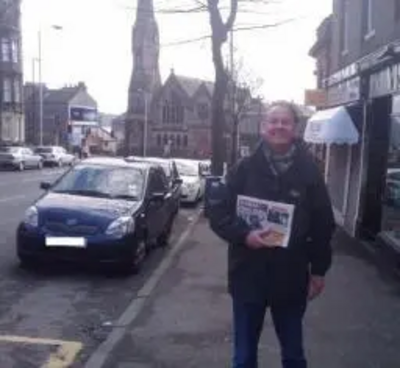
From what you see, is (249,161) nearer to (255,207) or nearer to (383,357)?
(255,207)

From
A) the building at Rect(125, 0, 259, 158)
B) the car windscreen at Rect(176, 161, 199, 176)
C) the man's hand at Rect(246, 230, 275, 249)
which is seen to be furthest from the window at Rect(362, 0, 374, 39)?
the building at Rect(125, 0, 259, 158)

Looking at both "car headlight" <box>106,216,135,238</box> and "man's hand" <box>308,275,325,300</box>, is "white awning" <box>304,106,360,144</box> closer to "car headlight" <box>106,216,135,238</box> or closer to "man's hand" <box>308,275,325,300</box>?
"car headlight" <box>106,216,135,238</box>

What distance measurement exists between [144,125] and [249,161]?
320 feet

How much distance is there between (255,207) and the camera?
441 centimetres

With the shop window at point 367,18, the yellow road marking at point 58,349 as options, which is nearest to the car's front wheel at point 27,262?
the yellow road marking at point 58,349

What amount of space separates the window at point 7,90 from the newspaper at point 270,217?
6496cm

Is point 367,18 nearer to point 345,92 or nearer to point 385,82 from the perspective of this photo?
point 345,92

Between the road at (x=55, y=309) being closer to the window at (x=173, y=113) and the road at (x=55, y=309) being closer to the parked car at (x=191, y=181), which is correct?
the parked car at (x=191, y=181)

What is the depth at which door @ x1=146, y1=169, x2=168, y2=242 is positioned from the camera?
37.8ft

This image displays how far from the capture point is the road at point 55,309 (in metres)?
6.56

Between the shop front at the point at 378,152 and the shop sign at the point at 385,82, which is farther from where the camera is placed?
the shop front at the point at 378,152

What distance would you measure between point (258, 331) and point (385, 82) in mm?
9421

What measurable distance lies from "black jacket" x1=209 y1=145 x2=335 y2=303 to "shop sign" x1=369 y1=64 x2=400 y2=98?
26.3ft

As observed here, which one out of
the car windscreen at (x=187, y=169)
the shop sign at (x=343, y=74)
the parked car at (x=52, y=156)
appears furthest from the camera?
the parked car at (x=52, y=156)
